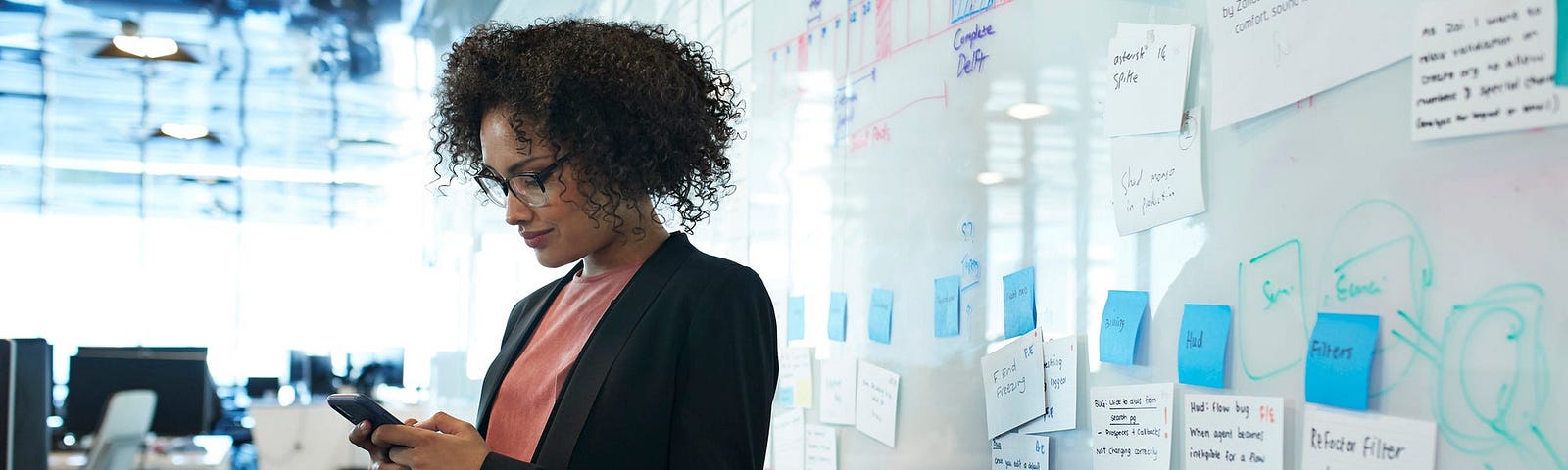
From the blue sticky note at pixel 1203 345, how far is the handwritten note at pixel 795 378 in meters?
1.02

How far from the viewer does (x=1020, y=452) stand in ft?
4.80

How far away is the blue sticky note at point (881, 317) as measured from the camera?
6.02ft

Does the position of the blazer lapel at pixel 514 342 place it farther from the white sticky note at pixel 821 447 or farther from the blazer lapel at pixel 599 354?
the white sticky note at pixel 821 447

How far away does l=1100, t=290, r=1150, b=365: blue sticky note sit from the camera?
1252 millimetres

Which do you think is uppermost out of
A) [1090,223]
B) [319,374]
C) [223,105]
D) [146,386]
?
[223,105]

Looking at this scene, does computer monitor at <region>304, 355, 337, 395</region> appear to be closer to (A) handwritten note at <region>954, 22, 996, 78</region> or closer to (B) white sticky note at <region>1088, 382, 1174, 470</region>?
(A) handwritten note at <region>954, 22, 996, 78</region>

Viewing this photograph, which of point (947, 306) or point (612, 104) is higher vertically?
point (612, 104)

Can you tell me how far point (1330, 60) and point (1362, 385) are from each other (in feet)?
0.84

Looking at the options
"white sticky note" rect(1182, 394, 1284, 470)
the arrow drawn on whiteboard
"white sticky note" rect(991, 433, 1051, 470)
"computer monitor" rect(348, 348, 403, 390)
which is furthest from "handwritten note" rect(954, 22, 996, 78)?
"computer monitor" rect(348, 348, 403, 390)

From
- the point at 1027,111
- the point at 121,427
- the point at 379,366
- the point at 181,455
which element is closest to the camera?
the point at 1027,111

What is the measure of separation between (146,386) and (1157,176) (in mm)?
5047

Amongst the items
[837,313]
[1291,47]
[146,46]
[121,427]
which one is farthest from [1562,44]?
[146,46]

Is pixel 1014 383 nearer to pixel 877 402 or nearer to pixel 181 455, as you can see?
pixel 877 402

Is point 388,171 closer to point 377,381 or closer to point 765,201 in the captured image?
point 377,381
